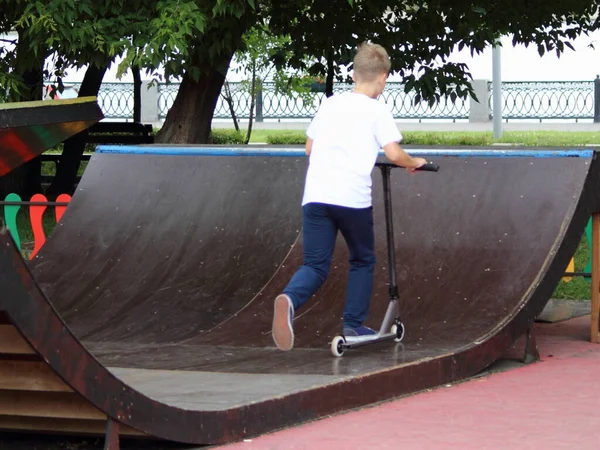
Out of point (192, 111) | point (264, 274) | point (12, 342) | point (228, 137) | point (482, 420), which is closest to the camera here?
point (12, 342)

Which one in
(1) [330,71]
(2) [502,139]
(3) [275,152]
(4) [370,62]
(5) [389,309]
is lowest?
(2) [502,139]

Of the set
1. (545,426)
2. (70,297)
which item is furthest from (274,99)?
(545,426)

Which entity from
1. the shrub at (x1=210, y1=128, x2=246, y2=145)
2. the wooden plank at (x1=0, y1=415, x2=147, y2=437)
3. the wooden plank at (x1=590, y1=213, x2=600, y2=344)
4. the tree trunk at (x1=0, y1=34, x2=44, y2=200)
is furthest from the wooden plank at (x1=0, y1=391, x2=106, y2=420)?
the shrub at (x1=210, y1=128, x2=246, y2=145)

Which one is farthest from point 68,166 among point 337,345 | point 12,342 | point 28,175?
point 12,342

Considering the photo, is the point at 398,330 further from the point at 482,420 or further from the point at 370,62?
the point at 370,62

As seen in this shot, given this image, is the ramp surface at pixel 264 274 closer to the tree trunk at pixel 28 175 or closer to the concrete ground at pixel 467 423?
the concrete ground at pixel 467 423

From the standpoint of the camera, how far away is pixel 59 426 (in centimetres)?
482

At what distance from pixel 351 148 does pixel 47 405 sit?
6.96 ft

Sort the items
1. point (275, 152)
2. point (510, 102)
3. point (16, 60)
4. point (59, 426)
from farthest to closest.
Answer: point (510, 102), point (16, 60), point (275, 152), point (59, 426)

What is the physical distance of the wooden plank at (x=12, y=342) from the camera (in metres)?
4.13

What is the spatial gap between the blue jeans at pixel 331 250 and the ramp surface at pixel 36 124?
1.26 m

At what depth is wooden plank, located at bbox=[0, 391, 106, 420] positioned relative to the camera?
4.55 m

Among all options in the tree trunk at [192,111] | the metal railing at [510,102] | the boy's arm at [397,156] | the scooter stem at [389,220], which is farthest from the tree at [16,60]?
the metal railing at [510,102]

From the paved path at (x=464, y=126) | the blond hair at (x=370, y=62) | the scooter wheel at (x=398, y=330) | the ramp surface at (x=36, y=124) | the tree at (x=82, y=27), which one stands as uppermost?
the tree at (x=82, y=27)
